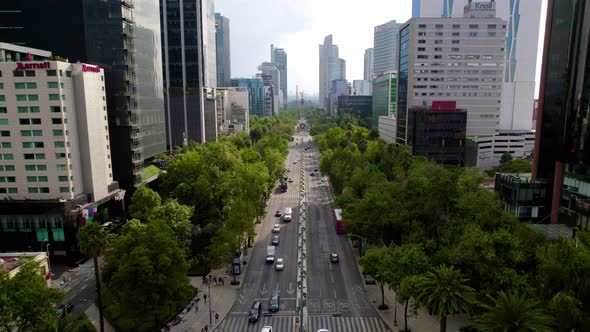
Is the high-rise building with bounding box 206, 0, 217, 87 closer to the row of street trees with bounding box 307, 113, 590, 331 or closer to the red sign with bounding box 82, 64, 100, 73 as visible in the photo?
the red sign with bounding box 82, 64, 100, 73

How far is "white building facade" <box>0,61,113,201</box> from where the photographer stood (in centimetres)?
6525

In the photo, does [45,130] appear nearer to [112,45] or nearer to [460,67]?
[112,45]

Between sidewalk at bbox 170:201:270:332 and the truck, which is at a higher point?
the truck

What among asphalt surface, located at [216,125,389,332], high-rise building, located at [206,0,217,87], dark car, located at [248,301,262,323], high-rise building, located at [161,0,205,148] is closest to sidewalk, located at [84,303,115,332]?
asphalt surface, located at [216,125,389,332]

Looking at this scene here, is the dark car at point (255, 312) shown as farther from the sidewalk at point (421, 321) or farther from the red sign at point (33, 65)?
the red sign at point (33, 65)

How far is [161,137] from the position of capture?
335 ft

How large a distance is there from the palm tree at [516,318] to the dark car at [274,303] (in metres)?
25.6

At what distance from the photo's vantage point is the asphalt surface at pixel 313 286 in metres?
48.8

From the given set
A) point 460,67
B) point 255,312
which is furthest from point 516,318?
point 460,67

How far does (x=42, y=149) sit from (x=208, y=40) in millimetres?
98536

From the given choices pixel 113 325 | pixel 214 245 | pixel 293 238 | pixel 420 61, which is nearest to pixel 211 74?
pixel 420 61

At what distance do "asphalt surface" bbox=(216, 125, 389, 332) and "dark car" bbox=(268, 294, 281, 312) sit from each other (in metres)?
0.61

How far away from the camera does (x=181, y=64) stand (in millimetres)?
141875

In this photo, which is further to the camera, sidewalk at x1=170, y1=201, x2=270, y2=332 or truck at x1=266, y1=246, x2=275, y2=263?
truck at x1=266, y1=246, x2=275, y2=263
